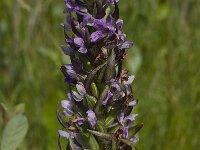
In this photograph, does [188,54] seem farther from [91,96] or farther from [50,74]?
[91,96]

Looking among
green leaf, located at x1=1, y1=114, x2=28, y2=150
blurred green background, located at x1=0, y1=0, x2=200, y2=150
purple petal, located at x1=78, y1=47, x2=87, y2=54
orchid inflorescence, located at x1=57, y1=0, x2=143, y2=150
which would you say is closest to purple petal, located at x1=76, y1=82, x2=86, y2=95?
orchid inflorescence, located at x1=57, y1=0, x2=143, y2=150

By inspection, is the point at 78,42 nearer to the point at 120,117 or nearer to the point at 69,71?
the point at 69,71

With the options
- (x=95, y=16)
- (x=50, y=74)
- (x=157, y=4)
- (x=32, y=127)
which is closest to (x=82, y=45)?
(x=95, y=16)

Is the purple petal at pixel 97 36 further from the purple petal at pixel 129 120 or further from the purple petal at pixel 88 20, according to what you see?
the purple petal at pixel 129 120

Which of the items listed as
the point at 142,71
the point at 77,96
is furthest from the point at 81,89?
the point at 142,71

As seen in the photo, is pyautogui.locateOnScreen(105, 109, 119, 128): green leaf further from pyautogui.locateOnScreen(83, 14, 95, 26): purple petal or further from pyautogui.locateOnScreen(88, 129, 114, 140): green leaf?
pyautogui.locateOnScreen(83, 14, 95, 26): purple petal

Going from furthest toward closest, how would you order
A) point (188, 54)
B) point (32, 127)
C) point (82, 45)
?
point (188, 54), point (32, 127), point (82, 45)
